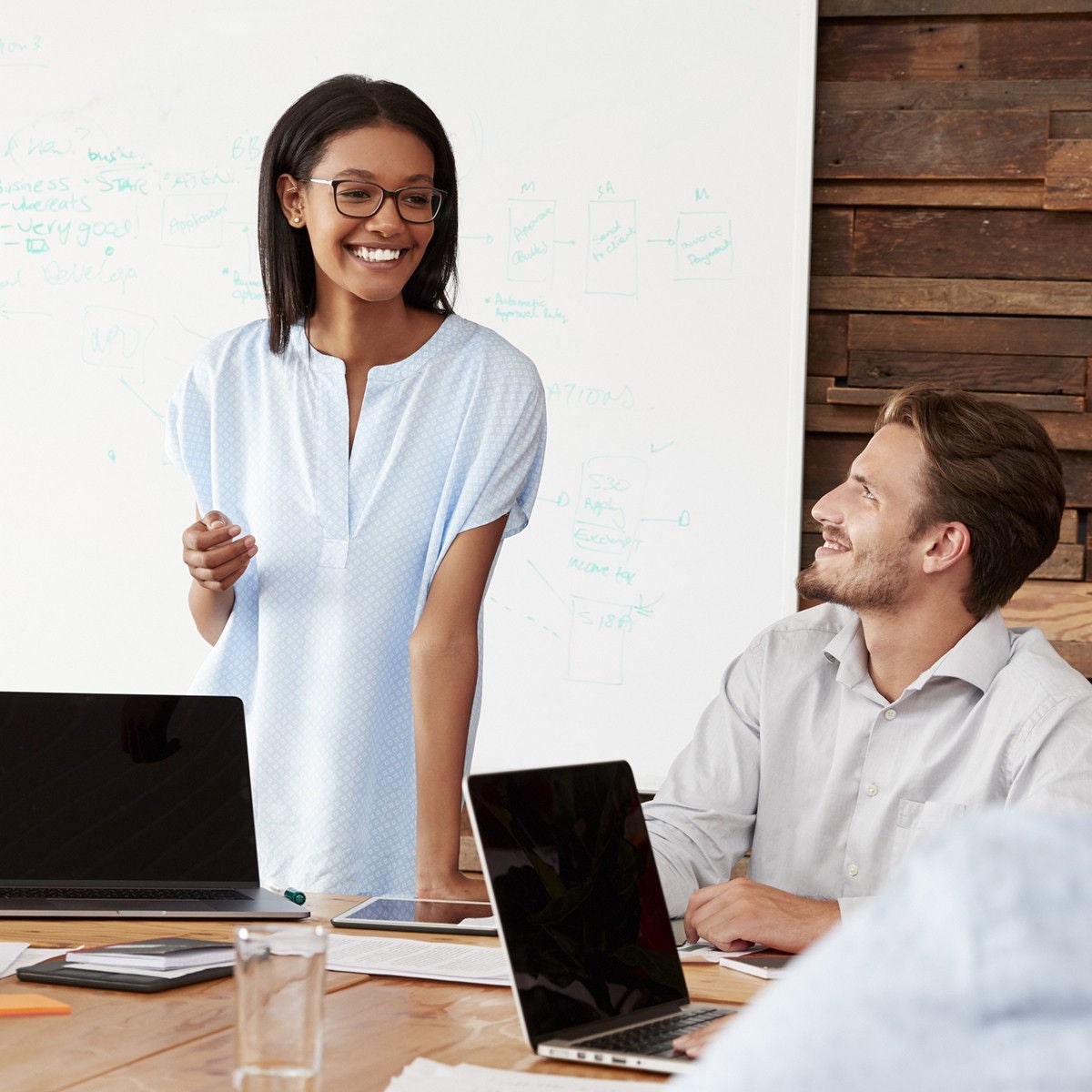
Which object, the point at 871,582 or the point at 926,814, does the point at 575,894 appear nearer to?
the point at 926,814

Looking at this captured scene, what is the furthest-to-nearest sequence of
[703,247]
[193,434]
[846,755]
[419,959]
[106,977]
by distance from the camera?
[703,247]
[193,434]
[846,755]
[419,959]
[106,977]

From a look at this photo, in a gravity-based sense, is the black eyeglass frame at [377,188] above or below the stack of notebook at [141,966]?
above

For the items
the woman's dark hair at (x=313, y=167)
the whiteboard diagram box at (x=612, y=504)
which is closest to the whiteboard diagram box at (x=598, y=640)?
the whiteboard diagram box at (x=612, y=504)

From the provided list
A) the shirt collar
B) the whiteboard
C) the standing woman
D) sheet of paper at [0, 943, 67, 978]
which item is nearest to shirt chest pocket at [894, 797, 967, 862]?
the shirt collar

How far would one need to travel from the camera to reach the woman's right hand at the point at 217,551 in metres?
1.73

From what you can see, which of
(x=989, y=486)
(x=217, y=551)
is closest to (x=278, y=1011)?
(x=217, y=551)

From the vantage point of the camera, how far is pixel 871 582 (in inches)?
72.6

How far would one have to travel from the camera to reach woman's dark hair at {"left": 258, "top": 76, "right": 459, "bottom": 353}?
1.84 meters

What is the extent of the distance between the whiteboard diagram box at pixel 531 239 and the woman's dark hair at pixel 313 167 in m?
0.99

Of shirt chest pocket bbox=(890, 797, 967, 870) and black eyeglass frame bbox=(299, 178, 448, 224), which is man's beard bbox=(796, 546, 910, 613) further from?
black eyeglass frame bbox=(299, 178, 448, 224)

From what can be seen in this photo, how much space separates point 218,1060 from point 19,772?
2.09 ft

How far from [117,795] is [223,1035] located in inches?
21.5

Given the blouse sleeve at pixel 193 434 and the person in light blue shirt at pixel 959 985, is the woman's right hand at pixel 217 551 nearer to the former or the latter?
the blouse sleeve at pixel 193 434

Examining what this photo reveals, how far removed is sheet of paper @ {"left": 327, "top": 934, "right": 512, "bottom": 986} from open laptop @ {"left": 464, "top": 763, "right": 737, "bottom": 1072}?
12 centimetres
